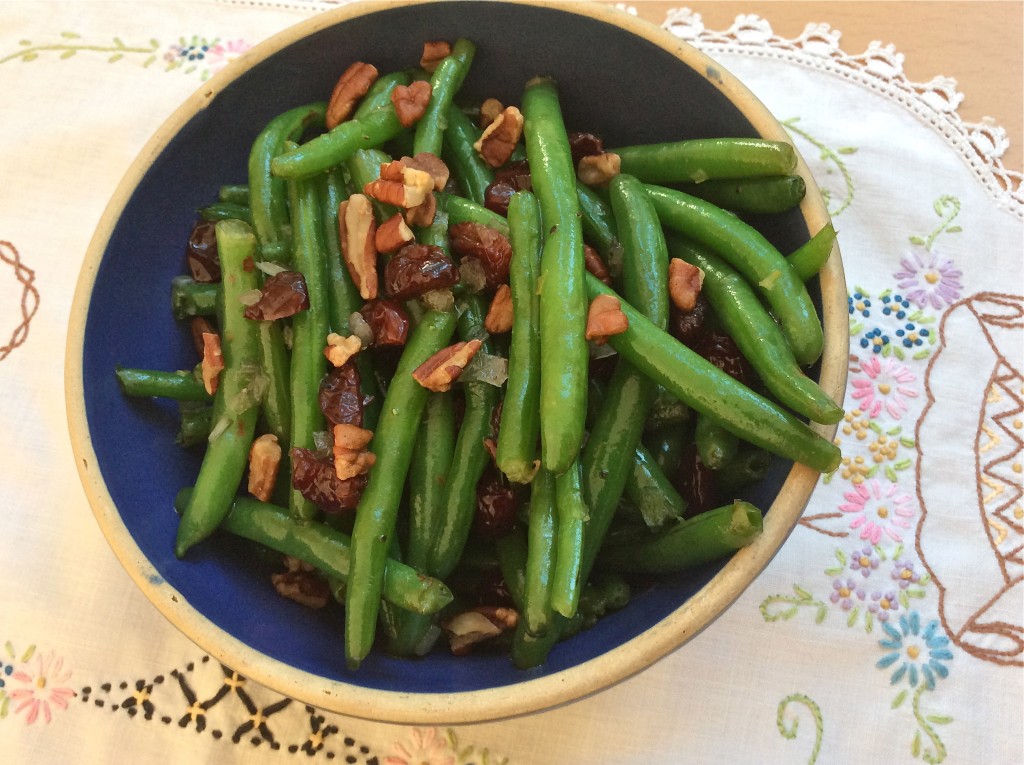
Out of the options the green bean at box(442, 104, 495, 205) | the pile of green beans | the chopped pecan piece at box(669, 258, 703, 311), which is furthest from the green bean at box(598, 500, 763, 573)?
the green bean at box(442, 104, 495, 205)

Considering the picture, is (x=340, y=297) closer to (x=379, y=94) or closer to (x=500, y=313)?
(x=500, y=313)

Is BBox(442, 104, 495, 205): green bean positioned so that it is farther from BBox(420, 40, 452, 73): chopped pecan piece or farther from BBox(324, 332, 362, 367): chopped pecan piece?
BBox(324, 332, 362, 367): chopped pecan piece

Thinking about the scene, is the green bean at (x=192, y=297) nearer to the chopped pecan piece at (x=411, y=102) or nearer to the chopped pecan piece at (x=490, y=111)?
the chopped pecan piece at (x=411, y=102)

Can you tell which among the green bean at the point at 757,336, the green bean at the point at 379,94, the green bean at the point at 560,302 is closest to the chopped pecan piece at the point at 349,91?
the green bean at the point at 379,94

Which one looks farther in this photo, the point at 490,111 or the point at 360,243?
the point at 490,111

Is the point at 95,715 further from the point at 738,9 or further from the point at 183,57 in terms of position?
the point at 738,9

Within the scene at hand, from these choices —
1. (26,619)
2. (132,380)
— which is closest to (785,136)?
(132,380)

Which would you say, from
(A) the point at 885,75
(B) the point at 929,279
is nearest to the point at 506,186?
(B) the point at 929,279
